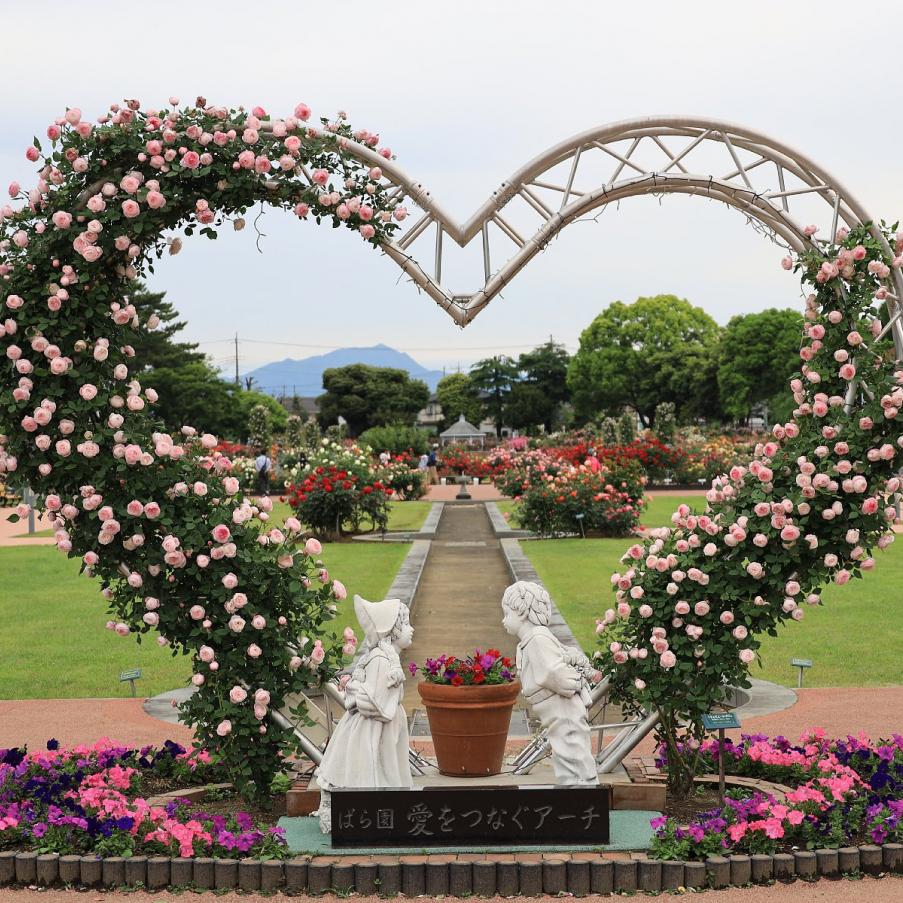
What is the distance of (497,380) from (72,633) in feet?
234

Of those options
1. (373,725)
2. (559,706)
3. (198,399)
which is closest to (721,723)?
(559,706)

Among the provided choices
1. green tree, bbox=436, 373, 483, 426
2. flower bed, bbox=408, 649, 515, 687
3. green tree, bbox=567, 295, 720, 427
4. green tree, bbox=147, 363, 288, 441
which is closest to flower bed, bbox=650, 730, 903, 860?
flower bed, bbox=408, 649, 515, 687

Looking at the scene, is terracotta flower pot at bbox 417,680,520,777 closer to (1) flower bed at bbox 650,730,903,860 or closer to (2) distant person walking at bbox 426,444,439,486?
(1) flower bed at bbox 650,730,903,860

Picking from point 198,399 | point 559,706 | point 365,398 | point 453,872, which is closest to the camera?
point 453,872

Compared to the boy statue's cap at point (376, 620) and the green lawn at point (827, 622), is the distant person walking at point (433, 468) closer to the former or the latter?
the green lawn at point (827, 622)

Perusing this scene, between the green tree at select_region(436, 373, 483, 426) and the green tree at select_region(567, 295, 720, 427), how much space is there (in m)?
11.1

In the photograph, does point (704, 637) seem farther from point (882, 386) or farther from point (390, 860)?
point (390, 860)

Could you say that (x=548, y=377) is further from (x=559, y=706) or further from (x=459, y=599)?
(x=559, y=706)

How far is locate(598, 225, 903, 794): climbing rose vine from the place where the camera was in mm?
6234

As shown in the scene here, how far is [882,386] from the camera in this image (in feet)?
20.6

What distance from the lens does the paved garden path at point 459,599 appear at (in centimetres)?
1160

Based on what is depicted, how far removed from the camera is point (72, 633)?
1280cm

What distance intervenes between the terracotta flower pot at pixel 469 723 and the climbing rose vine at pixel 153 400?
0.66 metres

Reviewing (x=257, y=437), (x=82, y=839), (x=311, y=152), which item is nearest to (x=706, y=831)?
(x=82, y=839)
